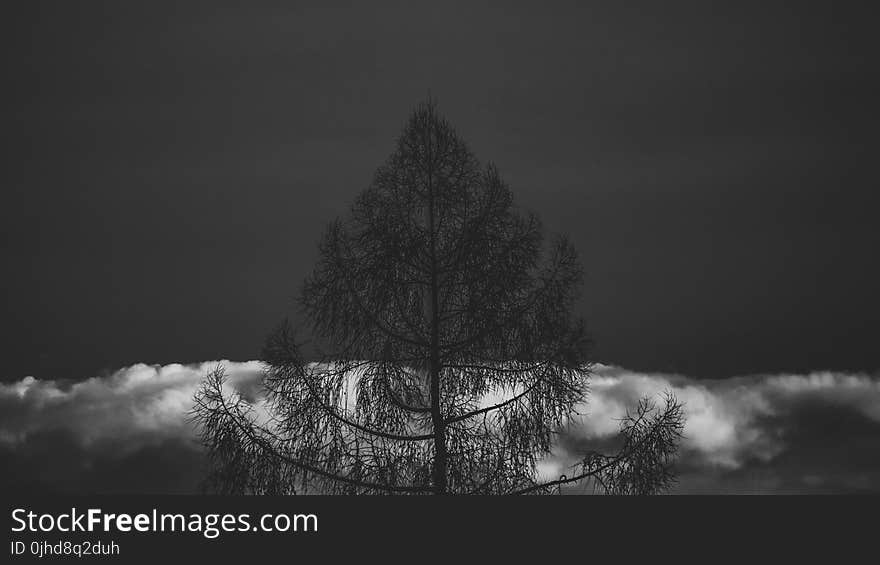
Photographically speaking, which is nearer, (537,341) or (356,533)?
(356,533)

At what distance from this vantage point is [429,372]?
10.1 meters

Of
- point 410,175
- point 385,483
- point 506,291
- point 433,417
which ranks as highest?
point 410,175

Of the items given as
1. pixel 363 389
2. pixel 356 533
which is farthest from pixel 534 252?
pixel 356 533

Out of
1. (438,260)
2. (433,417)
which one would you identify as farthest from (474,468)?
(438,260)

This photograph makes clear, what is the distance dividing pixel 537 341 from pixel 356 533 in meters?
3.54

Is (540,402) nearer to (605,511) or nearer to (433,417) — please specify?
(433,417)

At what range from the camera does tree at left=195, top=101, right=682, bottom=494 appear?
33.0 ft

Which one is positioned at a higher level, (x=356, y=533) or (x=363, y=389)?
(x=363, y=389)

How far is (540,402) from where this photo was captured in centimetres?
1016

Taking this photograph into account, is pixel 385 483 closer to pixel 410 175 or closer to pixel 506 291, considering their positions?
pixel 506 291

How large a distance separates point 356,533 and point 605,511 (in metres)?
2.24

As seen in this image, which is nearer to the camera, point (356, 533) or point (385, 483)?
point (356, 533)

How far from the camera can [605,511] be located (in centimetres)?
775

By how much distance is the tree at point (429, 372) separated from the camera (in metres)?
10.0
